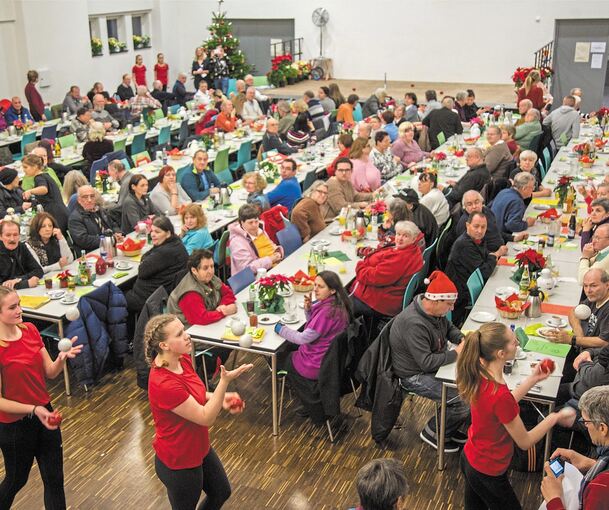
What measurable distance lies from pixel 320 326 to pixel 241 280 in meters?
1.44

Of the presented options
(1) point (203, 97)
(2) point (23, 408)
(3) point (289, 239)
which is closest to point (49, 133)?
(1) point (203, 97)

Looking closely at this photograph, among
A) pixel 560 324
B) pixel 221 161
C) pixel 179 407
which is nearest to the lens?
pixel 179 407

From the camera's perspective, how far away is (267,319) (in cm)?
624

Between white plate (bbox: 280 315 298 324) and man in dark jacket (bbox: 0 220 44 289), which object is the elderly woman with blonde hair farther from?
white plate (bbox: 280 315 298 324)

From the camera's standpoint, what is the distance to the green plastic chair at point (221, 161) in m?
11.7

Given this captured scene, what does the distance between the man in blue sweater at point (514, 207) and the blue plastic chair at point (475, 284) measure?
63.4 inches

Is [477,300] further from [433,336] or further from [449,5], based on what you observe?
[449,5]

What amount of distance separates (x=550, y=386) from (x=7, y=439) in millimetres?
3420

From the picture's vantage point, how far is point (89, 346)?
6637mm

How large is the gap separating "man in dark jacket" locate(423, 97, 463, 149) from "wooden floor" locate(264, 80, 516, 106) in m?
5.60

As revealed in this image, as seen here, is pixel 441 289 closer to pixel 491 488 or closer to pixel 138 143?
pixel 491 488

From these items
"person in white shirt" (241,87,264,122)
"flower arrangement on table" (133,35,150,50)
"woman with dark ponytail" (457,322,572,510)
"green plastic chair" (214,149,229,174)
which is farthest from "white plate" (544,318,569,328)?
"flower arrangement on table" (133,35,150,50)

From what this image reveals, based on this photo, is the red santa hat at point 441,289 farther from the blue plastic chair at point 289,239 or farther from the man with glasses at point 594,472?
the blue plastic chair at point 289,239

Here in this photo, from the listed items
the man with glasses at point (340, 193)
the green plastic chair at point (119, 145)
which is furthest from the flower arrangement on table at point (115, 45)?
the man with glasses at point (340, 193)
